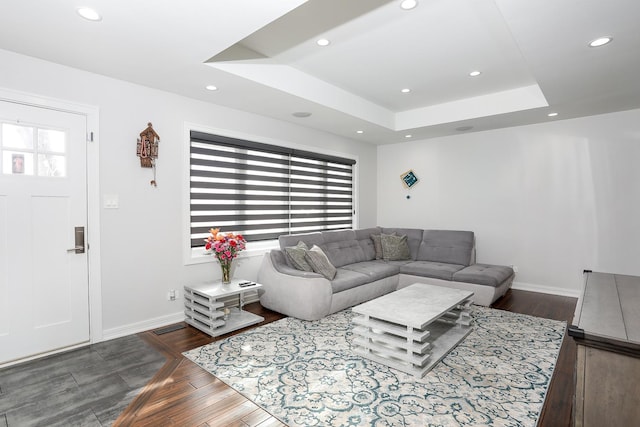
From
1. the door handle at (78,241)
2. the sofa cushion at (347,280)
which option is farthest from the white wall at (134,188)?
the sofa cushion at (347,280)

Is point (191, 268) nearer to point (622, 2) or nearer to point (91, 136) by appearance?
point (91, 136)

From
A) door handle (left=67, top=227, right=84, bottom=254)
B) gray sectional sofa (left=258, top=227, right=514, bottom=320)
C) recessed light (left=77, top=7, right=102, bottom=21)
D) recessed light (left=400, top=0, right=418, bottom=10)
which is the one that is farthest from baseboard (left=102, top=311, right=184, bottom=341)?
recessed light (left=400, top=0, right=418, bottom=10)

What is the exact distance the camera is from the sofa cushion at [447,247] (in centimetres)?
508

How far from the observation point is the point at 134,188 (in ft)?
11.3

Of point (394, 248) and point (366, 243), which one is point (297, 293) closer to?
point (366, 243)

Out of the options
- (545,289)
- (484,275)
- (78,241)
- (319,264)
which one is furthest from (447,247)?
(78,241)

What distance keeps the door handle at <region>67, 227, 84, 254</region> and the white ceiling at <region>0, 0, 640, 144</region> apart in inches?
59.0

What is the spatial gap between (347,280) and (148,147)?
8.78 feet

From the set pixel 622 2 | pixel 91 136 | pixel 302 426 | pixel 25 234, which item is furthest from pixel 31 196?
pixel 622 2

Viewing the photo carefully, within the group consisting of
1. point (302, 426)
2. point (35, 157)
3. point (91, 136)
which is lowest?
point (302, 426)

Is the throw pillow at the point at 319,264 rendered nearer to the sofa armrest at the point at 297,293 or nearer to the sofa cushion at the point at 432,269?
the sofa armrest at the point at 297,293

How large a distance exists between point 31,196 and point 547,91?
5.11 metres

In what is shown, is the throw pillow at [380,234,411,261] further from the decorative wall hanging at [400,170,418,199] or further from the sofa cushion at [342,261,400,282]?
the decorative wall hanging at [400,170,418,199]

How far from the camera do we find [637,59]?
9.25ft
